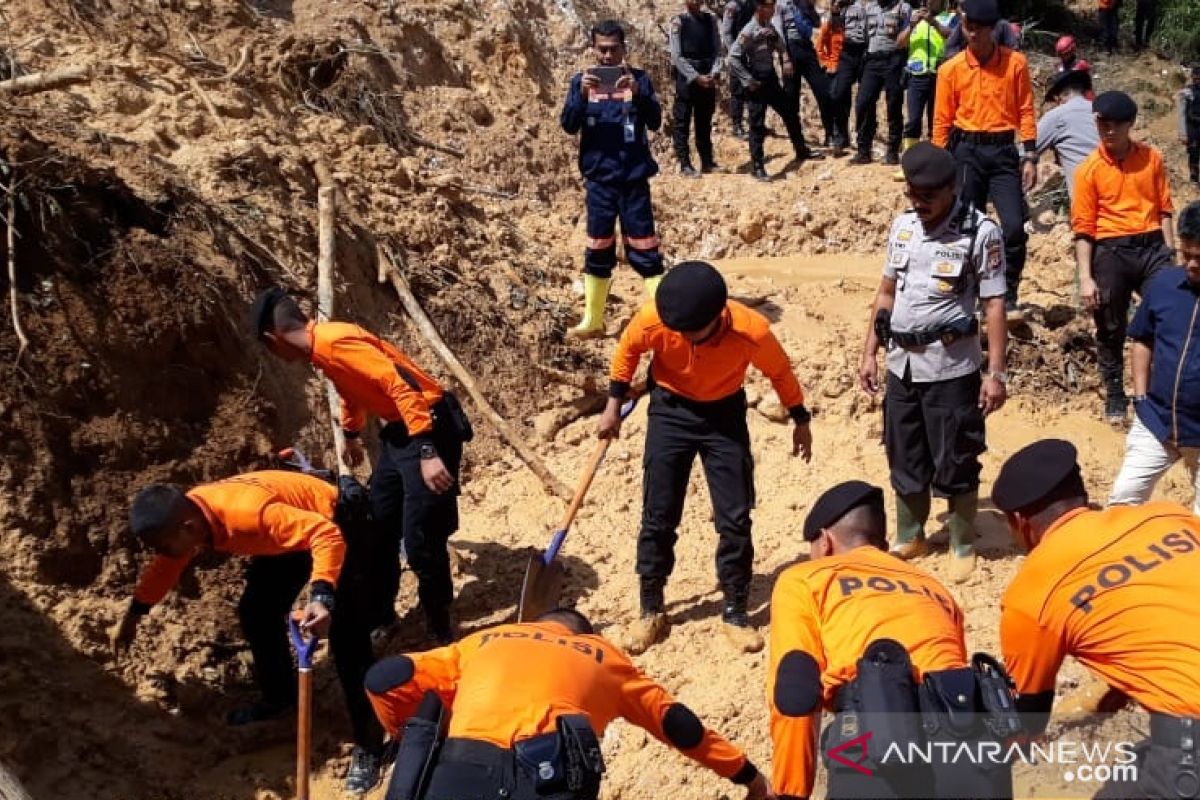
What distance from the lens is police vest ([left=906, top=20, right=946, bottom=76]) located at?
9.16 metres

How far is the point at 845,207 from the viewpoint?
9156 mm

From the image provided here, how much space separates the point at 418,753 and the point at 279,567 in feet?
6.12

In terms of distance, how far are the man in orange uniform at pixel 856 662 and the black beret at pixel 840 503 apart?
111 mm

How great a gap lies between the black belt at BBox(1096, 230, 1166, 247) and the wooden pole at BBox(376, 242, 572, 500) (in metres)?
3.23

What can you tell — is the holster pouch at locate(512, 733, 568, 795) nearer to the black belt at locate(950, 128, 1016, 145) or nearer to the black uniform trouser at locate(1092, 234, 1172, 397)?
the black uniform trouser at locate(1092, 234, 1172, 397)

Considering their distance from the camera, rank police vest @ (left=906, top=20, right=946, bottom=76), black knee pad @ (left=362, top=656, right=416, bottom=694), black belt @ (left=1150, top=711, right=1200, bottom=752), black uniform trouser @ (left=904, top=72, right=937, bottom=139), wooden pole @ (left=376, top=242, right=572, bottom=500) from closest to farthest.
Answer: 1. black belt @ (left=1150, top=711, right=1200, bottom=752)
2. black knee pad @ (left=362, top=656, right=416, bottom=694)
3. wooden pole @ (left=376, top=242, right=572, bottom=500)
4. police vest @ (left=906, top=20, right=946, bottom=76)
5. black uniform trouser @ (left=904, top=72, right=937, bottom=139)

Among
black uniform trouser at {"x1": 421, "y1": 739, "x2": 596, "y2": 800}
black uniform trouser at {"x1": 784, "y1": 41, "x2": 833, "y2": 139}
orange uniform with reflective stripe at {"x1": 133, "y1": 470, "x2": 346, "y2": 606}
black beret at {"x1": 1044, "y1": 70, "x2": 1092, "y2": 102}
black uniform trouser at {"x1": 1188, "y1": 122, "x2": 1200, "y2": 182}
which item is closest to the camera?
black uniform trouser at {"x1": 421, "y1": 739, "x2": 596, "y2": 800}

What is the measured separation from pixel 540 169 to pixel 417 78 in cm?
124

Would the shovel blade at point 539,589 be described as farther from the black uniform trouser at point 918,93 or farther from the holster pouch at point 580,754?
the black uniform trouser at point 918,93

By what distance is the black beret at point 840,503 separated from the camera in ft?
9.82

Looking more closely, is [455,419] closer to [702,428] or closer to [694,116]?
[702,428]

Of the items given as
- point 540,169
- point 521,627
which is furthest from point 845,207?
point 521,627

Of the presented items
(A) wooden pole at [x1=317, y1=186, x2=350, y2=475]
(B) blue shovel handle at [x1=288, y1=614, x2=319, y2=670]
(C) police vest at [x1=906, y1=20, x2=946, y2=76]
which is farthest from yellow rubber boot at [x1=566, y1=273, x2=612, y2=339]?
(C) police vest at [x1=906, y1=20, x2=946, y2=76]

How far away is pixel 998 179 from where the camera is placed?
6.39 meters
